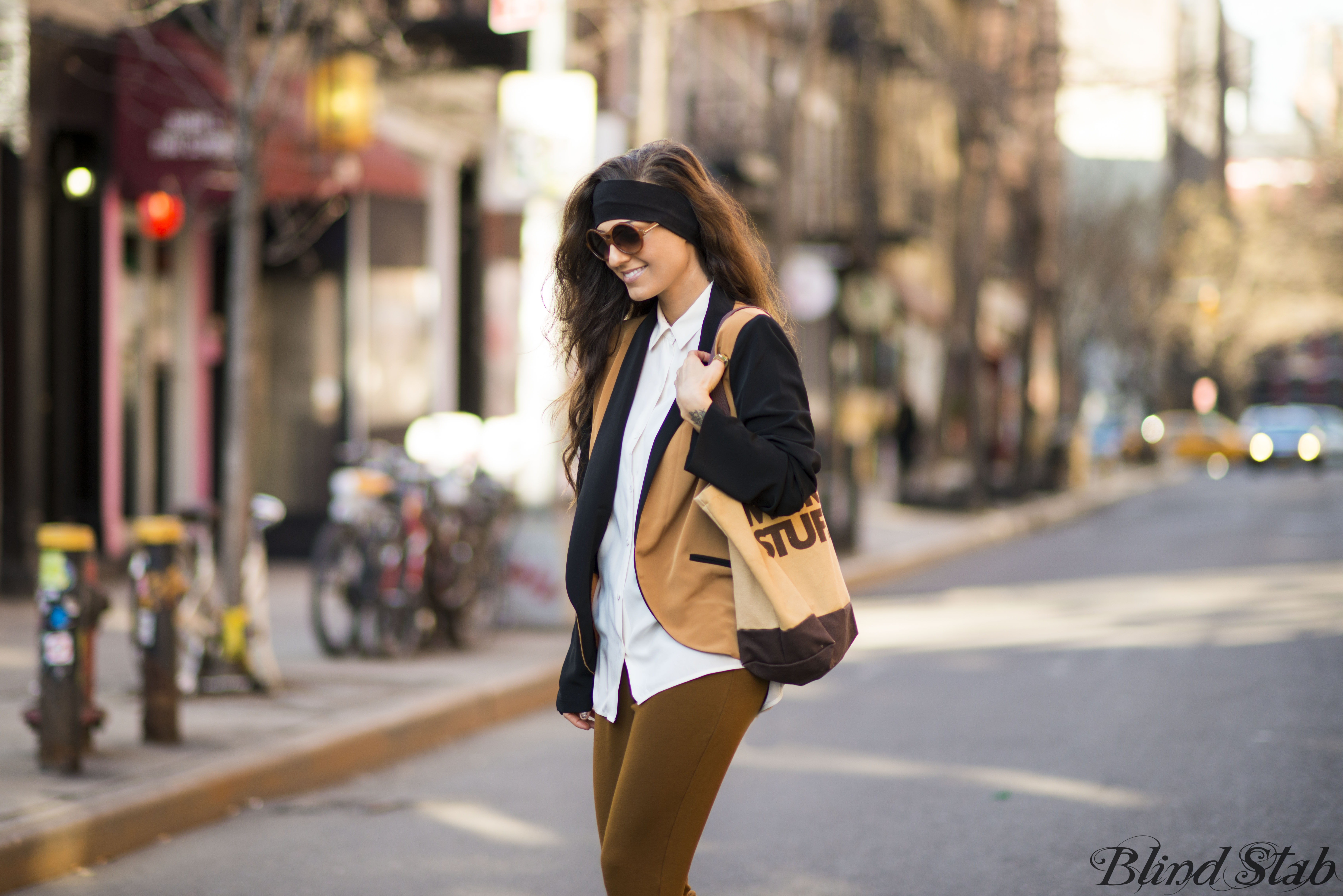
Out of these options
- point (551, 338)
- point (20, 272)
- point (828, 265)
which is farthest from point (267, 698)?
point (828, 265)

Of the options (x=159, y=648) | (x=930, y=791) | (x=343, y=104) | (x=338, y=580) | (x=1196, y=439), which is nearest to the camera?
(x=930, y=791)

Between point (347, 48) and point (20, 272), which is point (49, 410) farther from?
point (347, 48)

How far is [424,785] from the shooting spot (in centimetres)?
660

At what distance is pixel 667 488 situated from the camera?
2.91 metres

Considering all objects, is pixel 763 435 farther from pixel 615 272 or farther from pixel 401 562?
pixel 401 562

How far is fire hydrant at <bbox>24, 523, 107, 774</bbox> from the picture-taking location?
580cm

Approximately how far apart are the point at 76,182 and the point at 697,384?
10.1 meters

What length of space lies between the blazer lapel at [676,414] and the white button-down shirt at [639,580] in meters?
0.01

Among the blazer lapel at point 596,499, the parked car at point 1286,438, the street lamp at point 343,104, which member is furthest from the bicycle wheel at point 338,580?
the parked car at point 1286,438

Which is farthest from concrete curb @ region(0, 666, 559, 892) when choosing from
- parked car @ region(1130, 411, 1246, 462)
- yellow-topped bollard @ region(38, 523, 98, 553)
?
parked car @ region(1130, 411, 1246, 462)

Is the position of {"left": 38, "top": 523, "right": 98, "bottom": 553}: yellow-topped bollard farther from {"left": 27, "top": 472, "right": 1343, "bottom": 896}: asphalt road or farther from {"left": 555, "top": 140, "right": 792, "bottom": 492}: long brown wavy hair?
{"left": 555, "top": 140, "right": 792, "bottom": 492}: long brown wavy hair

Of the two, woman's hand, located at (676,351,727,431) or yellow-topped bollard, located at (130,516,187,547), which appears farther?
yellow-topped bollard, located at (130,516,187,547)

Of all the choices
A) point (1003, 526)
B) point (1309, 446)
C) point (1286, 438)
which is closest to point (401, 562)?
point (1003, 526)

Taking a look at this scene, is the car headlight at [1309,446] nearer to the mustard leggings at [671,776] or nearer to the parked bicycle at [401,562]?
the parked bicycle at [401,562]
